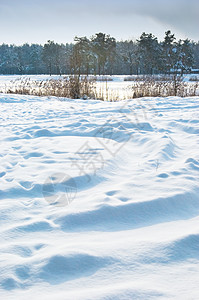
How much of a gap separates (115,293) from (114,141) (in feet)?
9.62

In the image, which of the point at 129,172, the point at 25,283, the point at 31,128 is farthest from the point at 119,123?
the point at 25,283

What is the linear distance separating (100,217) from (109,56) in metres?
53.1

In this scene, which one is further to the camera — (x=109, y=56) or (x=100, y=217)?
(x=109, y=56)

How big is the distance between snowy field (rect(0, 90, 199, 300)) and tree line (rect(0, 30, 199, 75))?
2451 cm

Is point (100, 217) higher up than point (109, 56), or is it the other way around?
point (109, 56)

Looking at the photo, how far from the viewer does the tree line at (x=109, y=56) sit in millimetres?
40537

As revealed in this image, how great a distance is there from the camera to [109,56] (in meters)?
50.7

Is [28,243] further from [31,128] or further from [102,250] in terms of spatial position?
[31,128]

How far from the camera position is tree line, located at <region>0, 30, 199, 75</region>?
4054cm

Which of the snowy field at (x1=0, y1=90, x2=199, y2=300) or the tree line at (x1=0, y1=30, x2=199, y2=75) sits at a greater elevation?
the tree line at (x1=0, y1=30, x2=199, y2=75)

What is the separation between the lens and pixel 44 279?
127cm

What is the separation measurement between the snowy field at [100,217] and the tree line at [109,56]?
2451 cm

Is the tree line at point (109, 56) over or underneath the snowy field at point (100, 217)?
over

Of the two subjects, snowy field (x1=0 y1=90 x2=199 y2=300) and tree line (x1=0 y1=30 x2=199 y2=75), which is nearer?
snowy field (x1=0 y1=90 x2=199 y2=300)
